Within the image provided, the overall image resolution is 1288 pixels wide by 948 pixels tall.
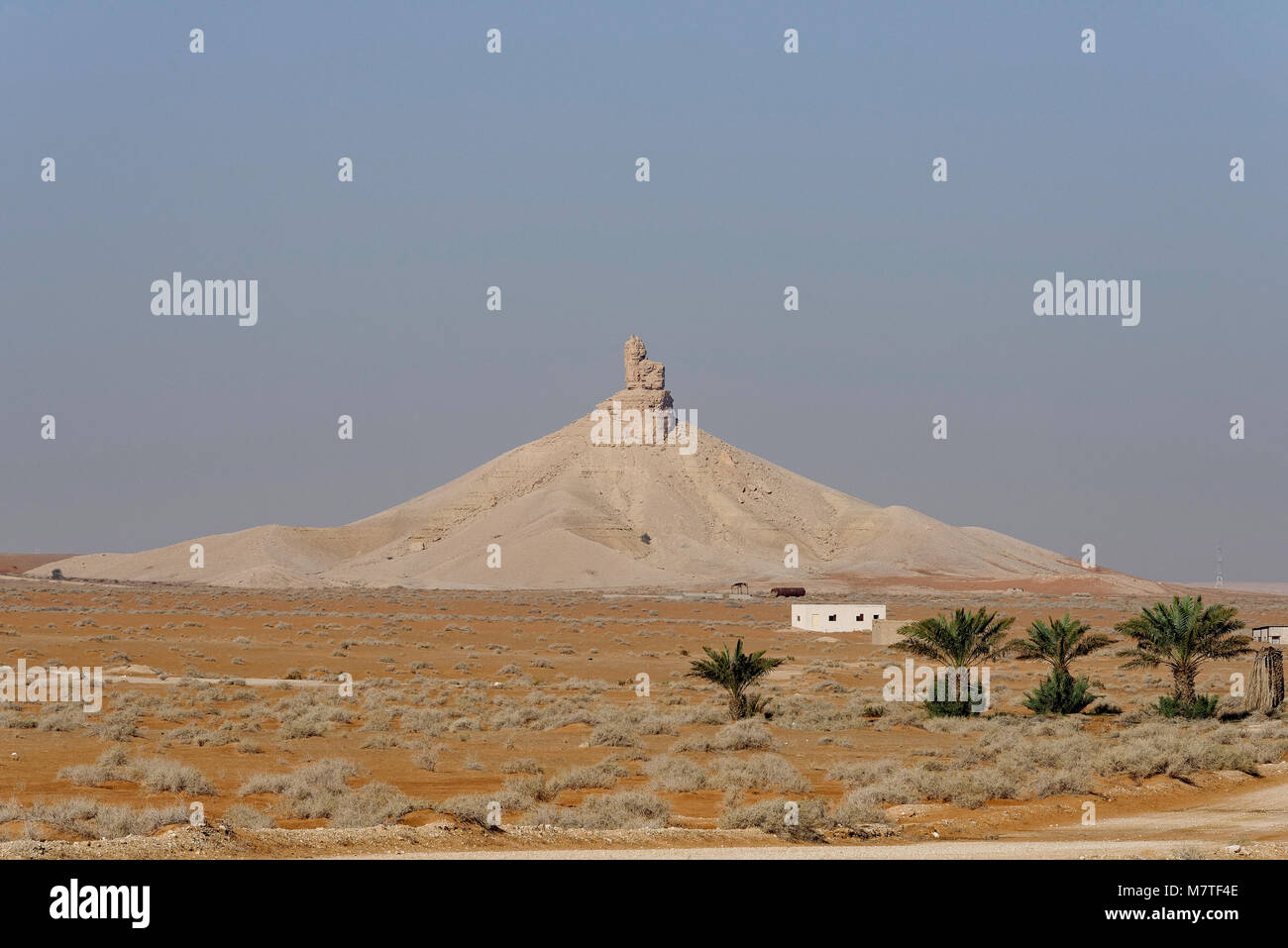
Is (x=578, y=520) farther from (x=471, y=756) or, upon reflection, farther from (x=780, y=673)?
(x=471, y=756)

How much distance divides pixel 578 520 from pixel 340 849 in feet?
457

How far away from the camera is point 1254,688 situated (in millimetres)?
27812

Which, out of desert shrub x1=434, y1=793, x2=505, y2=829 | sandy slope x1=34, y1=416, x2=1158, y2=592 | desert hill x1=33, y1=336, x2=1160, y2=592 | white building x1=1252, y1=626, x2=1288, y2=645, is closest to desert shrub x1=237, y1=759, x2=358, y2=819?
desert shrub x1=434, y1=793, x2=505, y2=829

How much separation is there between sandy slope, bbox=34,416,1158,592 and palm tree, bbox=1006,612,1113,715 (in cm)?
9180

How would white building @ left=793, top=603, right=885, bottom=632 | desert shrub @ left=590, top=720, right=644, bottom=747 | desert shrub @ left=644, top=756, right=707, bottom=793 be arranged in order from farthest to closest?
white building @ left=793, top=603, right=885, bottom=632
desert shrub @ left=590, top=720, right=644, bottom=747
desert shrub @ left=644, top=756, right=707, bottom=793

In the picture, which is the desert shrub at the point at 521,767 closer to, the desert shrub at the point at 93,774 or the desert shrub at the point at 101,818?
the desert shrub at the point at 93,774

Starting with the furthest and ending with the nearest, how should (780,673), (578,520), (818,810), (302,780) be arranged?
(578,520) < (780,673) < (302,780) < (818,810)

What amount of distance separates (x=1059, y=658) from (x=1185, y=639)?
3666 mm

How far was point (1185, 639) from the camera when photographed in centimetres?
2684

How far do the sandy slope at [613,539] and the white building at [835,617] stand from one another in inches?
2373

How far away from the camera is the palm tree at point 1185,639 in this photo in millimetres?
26781

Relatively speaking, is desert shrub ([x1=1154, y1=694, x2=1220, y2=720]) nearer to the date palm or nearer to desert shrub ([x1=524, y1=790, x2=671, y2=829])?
the date palm

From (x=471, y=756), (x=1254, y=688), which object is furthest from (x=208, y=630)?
(x=1254, y=688)

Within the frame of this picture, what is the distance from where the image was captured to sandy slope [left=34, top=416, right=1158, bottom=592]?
438 feet
